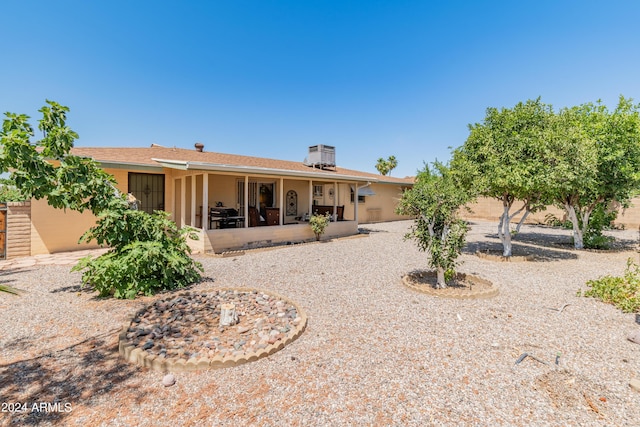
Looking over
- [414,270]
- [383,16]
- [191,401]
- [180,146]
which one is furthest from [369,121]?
[191,401]

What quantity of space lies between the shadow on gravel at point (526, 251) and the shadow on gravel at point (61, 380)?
10448 mm

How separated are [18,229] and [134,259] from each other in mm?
5970

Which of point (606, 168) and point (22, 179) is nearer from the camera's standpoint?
point (22, 179)

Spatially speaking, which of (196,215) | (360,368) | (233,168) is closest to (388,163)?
(196,215)

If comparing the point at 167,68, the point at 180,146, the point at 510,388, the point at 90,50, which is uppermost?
the point at 167,68

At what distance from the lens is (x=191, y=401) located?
Result: 8.46ft

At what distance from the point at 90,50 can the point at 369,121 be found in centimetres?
1571

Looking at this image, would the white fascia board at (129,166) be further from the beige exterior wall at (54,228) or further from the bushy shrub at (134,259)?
the bushy shrub at (134,259)

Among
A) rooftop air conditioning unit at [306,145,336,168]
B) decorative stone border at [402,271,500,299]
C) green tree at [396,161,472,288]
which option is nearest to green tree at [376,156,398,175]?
rooftop air conditioning unit at [306,145,336,168]

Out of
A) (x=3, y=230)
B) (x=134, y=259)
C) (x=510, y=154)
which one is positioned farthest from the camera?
(x=510, y=154)

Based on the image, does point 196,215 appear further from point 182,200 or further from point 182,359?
point 182,359

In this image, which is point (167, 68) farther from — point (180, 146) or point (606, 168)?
point (606, 168)

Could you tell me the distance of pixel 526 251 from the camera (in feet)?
34.1

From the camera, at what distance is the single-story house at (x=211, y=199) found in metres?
8.69
